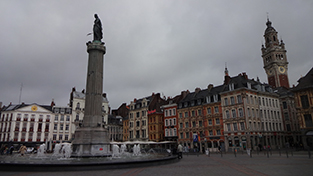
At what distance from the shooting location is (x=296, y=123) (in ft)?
172

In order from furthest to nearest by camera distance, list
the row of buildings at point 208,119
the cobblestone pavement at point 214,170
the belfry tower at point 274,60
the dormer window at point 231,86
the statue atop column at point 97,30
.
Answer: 1. the belfry tower at point 274,60
2. the dormer window at point 231,86
3. the row of buildings at point 208,119
4. the statue atop column at point 97,30
5. the cobblestone pavement at point 214,170

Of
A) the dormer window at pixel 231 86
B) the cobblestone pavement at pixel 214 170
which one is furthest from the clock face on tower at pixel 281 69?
the cobblestone pavement at pixel 214 170

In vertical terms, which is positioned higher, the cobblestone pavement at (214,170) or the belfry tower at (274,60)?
the belfry tower at (274,60)

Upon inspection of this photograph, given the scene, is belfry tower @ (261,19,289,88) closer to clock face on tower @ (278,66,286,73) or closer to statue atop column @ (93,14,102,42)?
clock face on tower @ (278,66,286,73)

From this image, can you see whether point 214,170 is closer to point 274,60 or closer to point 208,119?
point 208,119

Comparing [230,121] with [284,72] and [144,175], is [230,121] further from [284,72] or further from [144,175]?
[284,72]

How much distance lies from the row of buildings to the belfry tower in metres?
44.5

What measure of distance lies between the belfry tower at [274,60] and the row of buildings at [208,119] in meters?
44.5

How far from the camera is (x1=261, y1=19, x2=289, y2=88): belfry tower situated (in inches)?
3848

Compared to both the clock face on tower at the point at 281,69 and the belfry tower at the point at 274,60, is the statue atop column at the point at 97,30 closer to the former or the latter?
the belfry tower at the point at 274,60

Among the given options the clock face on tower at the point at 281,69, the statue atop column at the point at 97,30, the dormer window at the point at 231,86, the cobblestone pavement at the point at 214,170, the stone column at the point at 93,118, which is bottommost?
the cobblestone pavement at the point at 214,170

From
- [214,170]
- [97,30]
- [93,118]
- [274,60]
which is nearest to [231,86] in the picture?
[97,30]

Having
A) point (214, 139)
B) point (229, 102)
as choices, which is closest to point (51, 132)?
point (214, 139)

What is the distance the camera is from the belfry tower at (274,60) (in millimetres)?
97750
